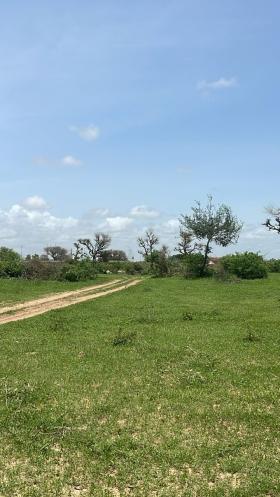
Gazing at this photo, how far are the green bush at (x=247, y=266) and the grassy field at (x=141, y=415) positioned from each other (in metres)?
44.0

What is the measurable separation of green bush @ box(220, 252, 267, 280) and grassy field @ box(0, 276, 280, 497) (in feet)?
144

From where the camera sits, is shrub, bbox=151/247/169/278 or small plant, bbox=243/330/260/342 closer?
small plant, bbox=243/330/260/342

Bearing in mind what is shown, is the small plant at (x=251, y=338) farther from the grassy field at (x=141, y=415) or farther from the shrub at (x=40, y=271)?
the shrub at (x=40, y=271)

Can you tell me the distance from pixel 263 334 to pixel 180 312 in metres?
7.10

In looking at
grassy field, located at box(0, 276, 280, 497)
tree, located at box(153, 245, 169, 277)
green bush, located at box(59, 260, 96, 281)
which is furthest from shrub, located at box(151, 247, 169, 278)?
grassy field, located at box(0, 276, 280, 497)

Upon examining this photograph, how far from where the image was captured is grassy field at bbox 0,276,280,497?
6000 mm

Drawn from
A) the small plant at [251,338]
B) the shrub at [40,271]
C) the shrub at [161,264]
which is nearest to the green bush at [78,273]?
the shrub at [40,271]

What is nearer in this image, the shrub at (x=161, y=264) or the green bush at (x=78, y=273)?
the green bush at (x=78, y=273)

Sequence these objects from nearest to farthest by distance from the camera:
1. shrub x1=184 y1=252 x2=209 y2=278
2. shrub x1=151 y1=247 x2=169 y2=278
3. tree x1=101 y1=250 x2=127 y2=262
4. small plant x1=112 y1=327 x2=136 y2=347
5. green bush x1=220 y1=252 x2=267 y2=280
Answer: small plant x1=112 y1=327 x2=136 y2=347
green bush x1=220 y1=252 x2=267 y2=280
shrub x1=184 y1=252 x2=209 y2=278
shrub x1=151 y1=247 x2=169 y2=278
tree x1=101 y1=250 x2=127 y2=262

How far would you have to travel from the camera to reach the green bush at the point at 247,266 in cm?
5919

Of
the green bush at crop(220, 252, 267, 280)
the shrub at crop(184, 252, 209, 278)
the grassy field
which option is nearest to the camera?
the grassy field

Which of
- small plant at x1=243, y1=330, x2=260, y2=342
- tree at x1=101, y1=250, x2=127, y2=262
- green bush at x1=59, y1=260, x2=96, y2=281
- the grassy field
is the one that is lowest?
the grassy field

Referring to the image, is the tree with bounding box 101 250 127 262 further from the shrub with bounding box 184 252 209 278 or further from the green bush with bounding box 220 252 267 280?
the green bush with bounding box 220 252 267 280

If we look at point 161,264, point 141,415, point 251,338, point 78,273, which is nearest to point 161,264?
point 161,264
